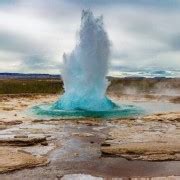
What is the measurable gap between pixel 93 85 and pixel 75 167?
Answer: 2187cm

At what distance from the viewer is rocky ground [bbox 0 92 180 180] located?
534 inches

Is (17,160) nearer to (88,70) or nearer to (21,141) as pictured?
(21,141)

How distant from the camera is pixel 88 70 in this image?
117ft

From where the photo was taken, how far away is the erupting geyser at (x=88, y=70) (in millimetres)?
35438

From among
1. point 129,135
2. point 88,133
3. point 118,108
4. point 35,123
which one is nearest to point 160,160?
point 129,135

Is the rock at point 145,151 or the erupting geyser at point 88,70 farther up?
the erupting geyser at point 88,70

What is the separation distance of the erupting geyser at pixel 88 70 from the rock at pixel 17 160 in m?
18.9

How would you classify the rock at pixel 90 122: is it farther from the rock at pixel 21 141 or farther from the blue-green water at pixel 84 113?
the rock at pixel 21 141

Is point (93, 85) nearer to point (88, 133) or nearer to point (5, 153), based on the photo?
point (88, 133)

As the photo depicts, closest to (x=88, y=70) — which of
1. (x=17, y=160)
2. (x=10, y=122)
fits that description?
(x=10, y=122)

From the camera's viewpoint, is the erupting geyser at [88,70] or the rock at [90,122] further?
the erupting geyser at [88,70]

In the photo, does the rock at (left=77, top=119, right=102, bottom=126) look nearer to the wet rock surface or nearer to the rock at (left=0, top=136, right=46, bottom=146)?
the wet rock surface

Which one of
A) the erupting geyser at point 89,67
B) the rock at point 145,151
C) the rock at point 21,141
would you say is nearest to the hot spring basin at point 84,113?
the erupting geyser at point 89,67

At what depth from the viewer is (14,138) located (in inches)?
758
